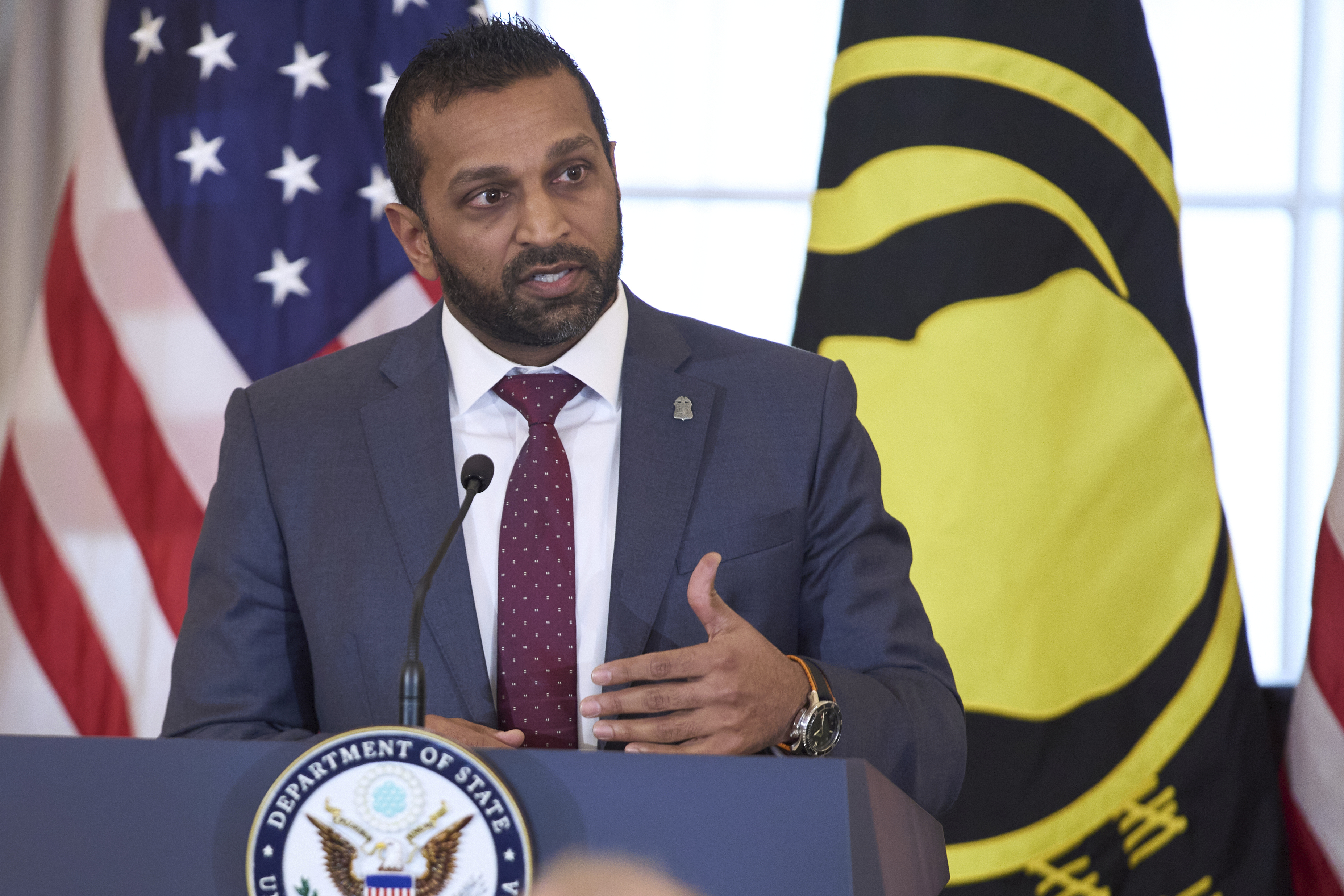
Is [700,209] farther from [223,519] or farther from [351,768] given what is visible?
[351,768]

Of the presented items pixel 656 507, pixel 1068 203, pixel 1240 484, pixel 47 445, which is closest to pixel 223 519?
pixel 656 507

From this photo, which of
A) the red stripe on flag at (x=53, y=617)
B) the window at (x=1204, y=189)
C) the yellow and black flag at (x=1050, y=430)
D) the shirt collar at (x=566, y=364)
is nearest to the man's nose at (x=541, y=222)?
the shirt collar at (x=566, y=364)

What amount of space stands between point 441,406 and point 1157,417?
1.62 meters

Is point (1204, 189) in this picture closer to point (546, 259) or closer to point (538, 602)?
point (546, 259)

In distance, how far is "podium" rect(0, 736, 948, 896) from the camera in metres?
0.82

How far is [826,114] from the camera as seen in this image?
2.72 metres

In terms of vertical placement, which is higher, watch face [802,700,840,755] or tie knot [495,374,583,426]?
tie knot [495,374,583,426]

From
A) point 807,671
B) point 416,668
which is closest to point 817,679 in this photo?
point 807,671

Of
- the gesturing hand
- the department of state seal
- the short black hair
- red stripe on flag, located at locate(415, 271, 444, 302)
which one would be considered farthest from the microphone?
red stripe on flag, located at locate(415, 271, 444, 302)

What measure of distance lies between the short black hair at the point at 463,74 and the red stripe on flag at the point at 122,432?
1320 mm

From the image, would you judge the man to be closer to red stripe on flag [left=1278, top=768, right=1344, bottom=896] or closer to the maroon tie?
the maroon tie

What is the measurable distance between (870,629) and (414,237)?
35.5 inches

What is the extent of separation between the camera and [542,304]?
1.65 m

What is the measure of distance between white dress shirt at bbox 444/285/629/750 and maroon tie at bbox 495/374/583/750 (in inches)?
0.9
